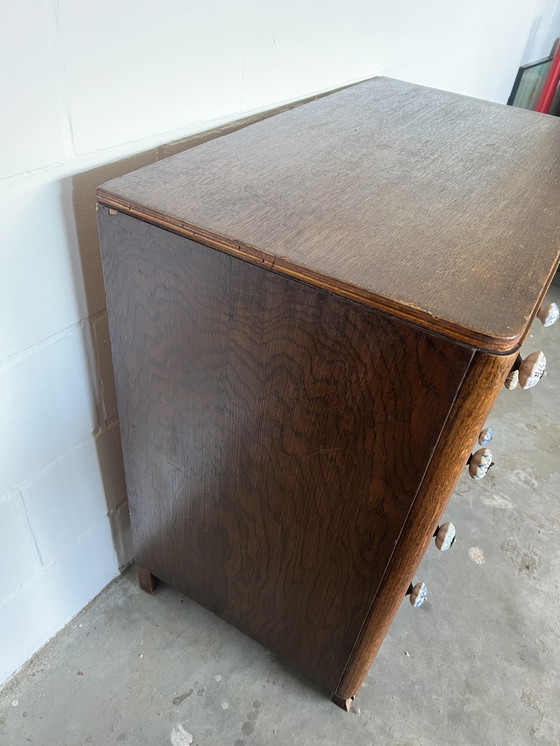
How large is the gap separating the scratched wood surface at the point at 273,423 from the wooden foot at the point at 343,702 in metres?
0.09

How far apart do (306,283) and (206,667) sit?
33.0 inches

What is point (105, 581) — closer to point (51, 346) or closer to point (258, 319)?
point (51, 346)

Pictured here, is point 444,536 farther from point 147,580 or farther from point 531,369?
point 147,580

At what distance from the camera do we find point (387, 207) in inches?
26.3

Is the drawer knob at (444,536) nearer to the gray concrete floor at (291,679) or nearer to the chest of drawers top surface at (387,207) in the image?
the chest of drawers top surface at (387,207)

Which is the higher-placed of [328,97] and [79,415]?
[328,97]

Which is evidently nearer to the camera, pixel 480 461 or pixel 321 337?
pixel 321 337

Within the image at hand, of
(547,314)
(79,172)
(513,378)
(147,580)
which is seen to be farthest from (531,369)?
(147,580)

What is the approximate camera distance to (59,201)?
2.27ft

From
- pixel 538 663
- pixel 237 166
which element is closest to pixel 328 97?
Result: pixel 237 166

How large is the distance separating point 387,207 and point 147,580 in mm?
860

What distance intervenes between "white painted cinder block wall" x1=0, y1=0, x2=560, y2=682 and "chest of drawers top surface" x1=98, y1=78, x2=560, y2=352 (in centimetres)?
8

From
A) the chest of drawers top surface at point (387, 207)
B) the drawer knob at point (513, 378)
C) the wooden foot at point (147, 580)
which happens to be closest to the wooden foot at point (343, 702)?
the wooden foot at point (147, 580)

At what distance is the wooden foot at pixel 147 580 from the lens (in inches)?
44.1
